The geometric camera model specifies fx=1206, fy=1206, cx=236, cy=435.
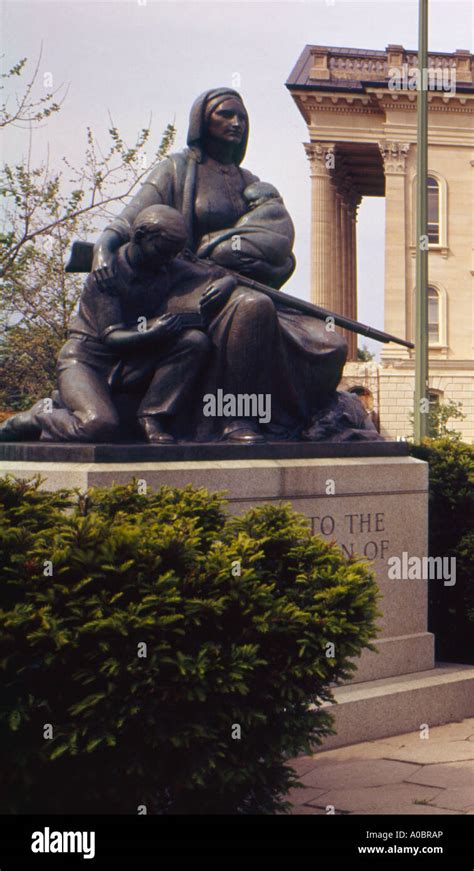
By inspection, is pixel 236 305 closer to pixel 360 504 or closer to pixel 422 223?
pixel 360 504

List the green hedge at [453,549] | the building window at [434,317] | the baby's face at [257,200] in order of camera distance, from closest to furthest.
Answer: the baby's face at [257,200] → the green hedge at [453,549] → the building window at [434,317]

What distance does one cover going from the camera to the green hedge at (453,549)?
9125mm

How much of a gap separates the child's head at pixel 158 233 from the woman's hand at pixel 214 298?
338 mm

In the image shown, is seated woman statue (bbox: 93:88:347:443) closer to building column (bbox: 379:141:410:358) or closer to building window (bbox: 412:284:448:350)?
building column (bbox: 379:141:410:358)

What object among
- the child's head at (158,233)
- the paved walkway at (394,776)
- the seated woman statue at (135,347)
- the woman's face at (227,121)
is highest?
the woman's face at (227,121)

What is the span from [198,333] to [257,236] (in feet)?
4.07

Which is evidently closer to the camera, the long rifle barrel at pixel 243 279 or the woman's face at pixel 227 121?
the long rifle barrel at pixel 243 279

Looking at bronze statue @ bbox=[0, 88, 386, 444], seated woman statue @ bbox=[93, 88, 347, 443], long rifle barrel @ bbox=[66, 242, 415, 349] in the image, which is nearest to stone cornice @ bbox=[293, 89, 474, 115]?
seated woman statue @ bbox=[93, 88, 347, 443]

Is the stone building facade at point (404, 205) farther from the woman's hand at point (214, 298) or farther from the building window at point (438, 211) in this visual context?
the woman's hand at point (214, 298)

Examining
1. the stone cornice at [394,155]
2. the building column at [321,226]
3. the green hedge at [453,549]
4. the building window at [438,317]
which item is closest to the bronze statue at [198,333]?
the green hedge at [453,549]

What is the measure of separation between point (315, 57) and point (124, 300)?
61849 millimetres

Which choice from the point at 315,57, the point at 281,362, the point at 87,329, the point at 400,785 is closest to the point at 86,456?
the point at 87,329

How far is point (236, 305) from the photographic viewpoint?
25.9 feet

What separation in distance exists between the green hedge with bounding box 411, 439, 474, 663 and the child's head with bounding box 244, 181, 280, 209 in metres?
2.47
